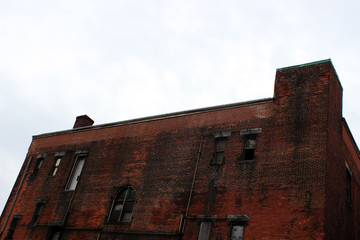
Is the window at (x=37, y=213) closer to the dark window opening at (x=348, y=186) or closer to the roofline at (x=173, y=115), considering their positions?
the roofline at (x=173, y=115)

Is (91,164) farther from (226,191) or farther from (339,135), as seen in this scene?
(339,135)

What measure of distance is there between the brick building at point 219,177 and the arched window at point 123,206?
6 cm

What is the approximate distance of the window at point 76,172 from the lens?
23.1m

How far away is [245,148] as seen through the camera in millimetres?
17500

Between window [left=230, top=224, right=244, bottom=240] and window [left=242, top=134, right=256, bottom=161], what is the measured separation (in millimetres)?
3211

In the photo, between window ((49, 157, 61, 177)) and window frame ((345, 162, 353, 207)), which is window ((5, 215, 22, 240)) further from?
window frame ((345, 162, 353, 207))

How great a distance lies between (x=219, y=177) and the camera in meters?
17.3

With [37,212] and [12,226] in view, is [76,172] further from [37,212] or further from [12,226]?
[12,226]

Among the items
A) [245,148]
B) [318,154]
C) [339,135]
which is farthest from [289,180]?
[339,135]

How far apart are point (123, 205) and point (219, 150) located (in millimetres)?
5978

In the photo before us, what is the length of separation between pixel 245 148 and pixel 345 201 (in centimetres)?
510

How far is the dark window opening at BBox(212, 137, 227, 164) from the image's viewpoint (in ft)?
59.1

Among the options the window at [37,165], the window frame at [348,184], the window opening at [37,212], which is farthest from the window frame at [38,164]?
the window frame at [348,184]

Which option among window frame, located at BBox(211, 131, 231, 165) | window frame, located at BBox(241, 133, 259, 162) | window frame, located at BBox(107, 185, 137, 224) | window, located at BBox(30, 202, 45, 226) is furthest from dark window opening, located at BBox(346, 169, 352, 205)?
window, located at BBox(30, 202, 45, 226)
